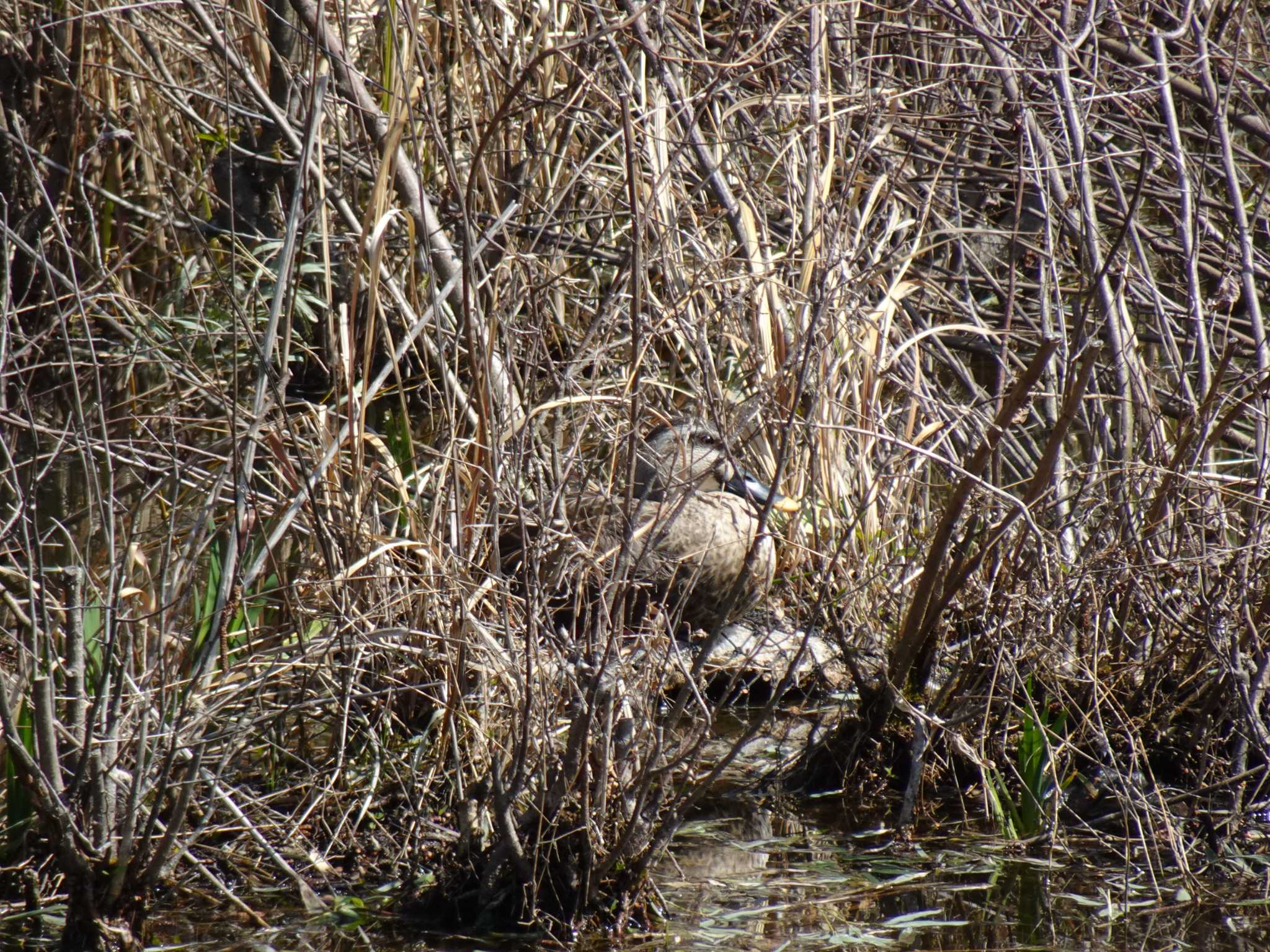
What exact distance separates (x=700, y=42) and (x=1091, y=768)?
1.89 metres

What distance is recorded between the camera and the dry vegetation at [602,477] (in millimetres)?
2504

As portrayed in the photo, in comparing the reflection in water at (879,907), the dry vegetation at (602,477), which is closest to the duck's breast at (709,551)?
the dry vegetation at (602,477)

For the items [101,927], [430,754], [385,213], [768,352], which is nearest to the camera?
[101,927]

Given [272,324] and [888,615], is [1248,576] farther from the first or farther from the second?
[272,324]

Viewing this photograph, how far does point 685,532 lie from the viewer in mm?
4352

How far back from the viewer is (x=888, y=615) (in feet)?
11.3

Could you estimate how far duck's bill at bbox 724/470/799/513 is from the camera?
278 cm

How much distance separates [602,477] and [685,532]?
1.30 meters

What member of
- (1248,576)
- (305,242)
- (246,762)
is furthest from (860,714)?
(305,242)

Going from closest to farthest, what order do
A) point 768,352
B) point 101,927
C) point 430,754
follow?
point 101,927 → point 430,754 → point 768,352

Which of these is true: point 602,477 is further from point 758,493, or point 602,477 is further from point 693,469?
point 758,493

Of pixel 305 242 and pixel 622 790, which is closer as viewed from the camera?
pixel 622 790

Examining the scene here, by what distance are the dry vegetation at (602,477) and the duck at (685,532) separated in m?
0.10

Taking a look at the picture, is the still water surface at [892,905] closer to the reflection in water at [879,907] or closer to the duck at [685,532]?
the reflection in water at [879,907]
